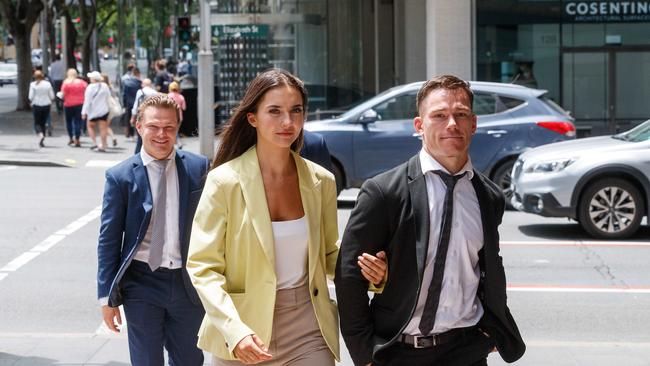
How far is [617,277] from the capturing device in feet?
37.7

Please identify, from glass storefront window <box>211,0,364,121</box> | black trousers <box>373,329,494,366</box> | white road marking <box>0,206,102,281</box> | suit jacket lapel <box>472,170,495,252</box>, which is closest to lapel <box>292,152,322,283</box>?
black trousers <box>373,329,494,366</box>

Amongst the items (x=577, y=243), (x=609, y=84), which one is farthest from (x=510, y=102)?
(x=609, y=84)

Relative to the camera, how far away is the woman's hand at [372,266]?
4148mm

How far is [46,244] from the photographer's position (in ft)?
44.7

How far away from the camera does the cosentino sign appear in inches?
1084

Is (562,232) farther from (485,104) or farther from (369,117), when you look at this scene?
(369,117)

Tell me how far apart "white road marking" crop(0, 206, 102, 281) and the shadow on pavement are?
5528mm

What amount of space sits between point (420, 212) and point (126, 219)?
75.6 inches

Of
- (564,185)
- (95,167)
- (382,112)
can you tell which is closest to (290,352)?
(564,185)

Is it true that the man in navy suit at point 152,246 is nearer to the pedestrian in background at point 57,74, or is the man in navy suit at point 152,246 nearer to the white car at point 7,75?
the pedestrian in background at point 57,74

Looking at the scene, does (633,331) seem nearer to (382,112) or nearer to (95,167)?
(382,112)

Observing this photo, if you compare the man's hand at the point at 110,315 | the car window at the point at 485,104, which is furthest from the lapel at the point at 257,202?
the car window at the point at 485,104

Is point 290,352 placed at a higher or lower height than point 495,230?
lower

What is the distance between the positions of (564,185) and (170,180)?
29.2 feet
